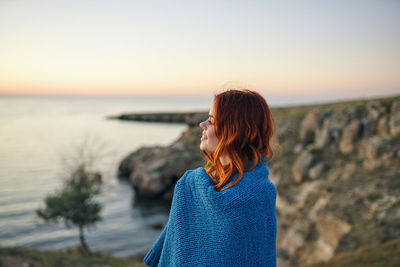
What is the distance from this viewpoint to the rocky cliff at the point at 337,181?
14.4 meters

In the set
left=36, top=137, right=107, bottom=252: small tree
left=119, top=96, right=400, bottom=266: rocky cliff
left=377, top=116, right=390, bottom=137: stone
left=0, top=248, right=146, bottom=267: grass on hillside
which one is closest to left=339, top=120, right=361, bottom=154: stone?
left=119, top=96, right=400, bottom=266: rocky cliff

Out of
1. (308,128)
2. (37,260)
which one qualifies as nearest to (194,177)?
(37,260)

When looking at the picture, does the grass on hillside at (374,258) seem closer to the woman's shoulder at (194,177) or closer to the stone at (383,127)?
the woman's shoulder at (194,177)

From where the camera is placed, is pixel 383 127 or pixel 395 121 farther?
pixel 383 127

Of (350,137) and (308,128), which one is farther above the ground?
(308,128)

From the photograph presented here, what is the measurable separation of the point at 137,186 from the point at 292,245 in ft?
78.5

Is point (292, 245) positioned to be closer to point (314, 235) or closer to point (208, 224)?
point (314, 235)

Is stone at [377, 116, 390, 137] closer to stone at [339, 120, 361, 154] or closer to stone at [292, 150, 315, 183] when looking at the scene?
stone at [339, 120, 361, 154]

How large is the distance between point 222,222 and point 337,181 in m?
19.4

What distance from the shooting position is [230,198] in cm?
188

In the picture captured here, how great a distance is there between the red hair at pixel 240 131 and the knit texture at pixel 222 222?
94 mm

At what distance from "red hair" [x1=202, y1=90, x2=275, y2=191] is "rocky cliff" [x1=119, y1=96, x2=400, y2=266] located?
32.4ft

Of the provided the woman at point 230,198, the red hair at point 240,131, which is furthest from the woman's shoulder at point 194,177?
the red hair at point 240,131

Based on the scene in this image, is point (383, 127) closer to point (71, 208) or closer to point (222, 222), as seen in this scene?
point (222, 222)
